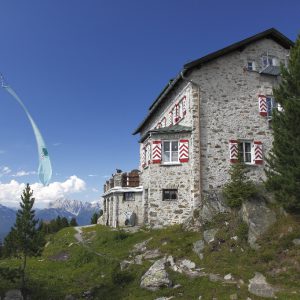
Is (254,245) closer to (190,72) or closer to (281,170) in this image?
(281,170)

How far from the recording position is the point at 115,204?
3556 cm

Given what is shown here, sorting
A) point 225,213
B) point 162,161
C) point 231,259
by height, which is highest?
point 162,161

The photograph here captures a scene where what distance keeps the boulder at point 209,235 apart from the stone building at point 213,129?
18.0 ft

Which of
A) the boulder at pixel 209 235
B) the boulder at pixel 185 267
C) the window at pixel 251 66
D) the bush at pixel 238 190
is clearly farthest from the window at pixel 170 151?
the boulder at pixel 185 267

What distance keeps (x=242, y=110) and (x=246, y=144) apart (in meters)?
2.75

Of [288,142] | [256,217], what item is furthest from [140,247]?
[288,142]

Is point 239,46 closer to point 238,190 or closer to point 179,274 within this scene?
point 238,190

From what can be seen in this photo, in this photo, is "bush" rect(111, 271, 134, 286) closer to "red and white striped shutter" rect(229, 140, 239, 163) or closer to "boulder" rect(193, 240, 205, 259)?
"boulder" rect(193, 240, 205, 259)

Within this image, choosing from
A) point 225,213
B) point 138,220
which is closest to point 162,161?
point 225,213

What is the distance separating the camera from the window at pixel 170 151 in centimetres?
2811

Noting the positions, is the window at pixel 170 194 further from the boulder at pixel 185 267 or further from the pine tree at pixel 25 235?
the pine tree at pixel 25 235

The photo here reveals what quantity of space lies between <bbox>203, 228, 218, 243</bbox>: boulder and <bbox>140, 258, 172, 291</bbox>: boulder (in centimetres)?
344

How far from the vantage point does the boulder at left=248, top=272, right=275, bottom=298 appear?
14591 mm

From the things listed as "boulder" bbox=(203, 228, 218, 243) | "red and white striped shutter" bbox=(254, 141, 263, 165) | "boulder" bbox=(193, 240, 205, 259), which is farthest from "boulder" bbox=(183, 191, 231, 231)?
"red and white striped shutter" bbox=(254, 141, 263, 165)
